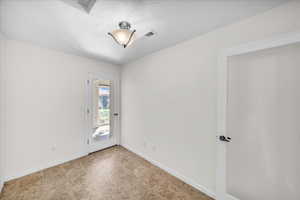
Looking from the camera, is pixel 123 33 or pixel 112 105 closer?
pixel 123 33

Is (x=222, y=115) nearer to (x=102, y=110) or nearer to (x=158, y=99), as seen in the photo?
(x=158, y=99)

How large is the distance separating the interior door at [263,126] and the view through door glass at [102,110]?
2.92m

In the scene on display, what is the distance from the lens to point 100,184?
6.17 feet

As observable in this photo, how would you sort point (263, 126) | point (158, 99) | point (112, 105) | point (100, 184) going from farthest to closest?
point (112, 105) → point (158, 99) → point (100, 184) → point (263, 126)

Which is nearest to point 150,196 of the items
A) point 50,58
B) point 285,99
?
point 285,99

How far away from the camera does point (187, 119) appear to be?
1956 mm

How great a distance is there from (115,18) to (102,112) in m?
2.47

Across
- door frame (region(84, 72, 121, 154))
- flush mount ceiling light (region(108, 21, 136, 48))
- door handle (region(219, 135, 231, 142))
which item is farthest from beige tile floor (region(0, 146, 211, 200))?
flush mount ceiling light (region(108, 21, 136, 48))

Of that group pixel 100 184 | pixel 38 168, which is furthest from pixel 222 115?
pixel 38 168

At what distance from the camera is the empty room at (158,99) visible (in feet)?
3.98

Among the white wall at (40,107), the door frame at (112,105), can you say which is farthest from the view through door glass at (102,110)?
the white wall at (40,107)

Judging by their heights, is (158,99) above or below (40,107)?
above

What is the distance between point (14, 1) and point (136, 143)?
121 inches

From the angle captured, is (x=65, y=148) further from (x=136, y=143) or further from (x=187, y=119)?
(x=187, y=119)
